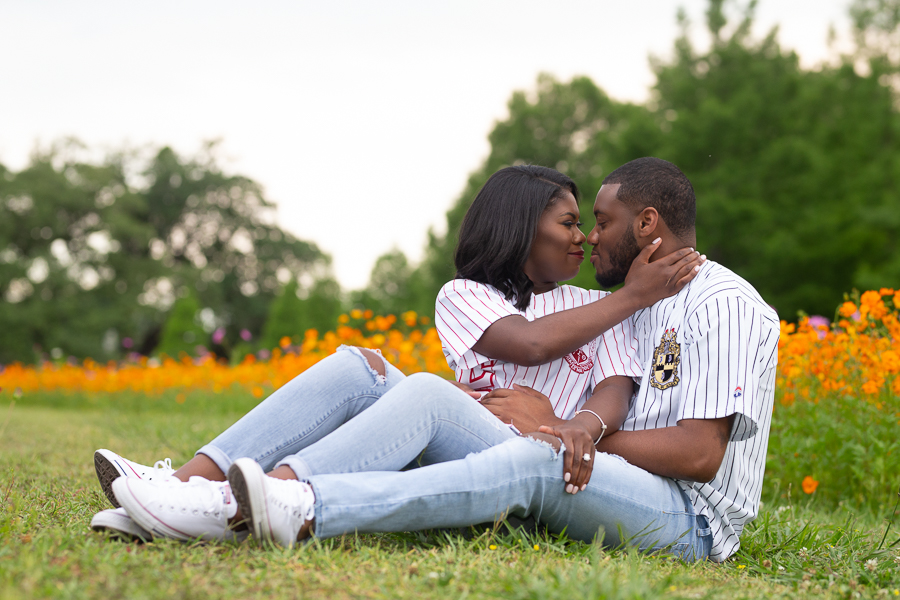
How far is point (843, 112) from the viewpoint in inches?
743

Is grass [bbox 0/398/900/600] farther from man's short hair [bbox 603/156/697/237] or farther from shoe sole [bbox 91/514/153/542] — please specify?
man's short hair [bbox 603/156/697/237]

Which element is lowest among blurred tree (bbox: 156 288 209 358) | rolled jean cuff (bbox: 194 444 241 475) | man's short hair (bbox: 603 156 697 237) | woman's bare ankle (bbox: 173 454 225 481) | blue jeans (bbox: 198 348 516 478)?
blurred tree (bbox: 156 288 209 358)

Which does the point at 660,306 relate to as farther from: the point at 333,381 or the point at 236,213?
the point at 236,213

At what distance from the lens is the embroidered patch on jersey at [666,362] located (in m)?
2.21

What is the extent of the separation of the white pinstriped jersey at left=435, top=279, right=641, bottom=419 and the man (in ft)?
0.37

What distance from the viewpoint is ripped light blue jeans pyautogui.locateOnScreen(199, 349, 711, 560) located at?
6.19 ft

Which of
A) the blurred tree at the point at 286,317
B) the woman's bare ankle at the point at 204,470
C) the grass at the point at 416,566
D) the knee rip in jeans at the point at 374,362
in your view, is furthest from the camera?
the blurred tree at the point at 286,317

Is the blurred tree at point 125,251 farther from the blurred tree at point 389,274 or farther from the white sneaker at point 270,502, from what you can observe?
the white sneaker at point 270,502

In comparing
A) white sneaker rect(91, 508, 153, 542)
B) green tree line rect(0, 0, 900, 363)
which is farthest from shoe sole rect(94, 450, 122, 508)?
green tree line rect(0, 0, 900, 363)

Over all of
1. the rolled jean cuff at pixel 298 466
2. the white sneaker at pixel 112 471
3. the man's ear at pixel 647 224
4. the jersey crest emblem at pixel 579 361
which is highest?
the man's ear at pixel 647 224

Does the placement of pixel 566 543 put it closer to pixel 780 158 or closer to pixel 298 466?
pixel 298 466

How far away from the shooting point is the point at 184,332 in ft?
69.1

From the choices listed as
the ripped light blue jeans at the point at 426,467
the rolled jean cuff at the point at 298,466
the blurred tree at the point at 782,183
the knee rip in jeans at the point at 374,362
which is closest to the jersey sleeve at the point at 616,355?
the ripped light blue jeans at the point at 426,467

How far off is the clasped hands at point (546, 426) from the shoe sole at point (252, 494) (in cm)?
76
